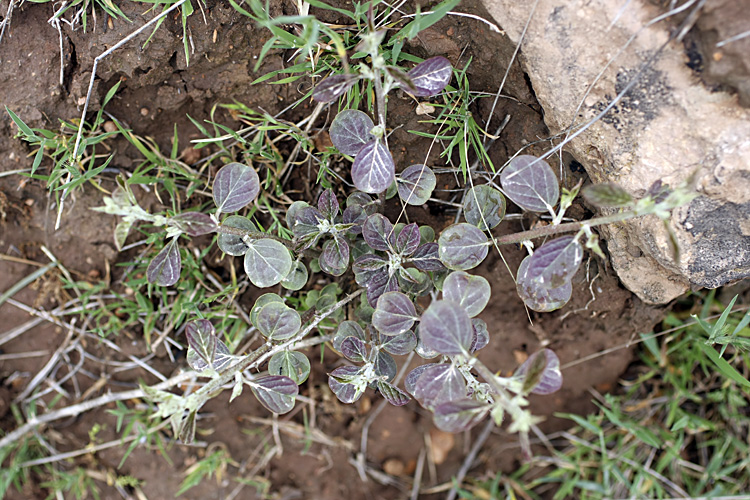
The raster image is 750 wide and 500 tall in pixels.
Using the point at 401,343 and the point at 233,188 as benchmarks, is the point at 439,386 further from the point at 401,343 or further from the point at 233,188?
the point at 233,188

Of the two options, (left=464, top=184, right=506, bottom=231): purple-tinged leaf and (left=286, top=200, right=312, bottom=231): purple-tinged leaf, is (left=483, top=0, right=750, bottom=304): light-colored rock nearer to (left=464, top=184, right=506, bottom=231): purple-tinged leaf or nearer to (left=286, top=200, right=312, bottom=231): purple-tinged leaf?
(left=464, top=184, right=506, bottom=231): purple-tinged leaf

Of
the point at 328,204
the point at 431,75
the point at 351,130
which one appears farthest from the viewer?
the point at 328,204

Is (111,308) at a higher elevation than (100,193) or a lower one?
lower

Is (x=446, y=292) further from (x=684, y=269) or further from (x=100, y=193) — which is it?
(x=100, y=193)

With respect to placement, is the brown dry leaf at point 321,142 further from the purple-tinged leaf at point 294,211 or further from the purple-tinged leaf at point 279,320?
the purple-tinged leaf at point 279,320

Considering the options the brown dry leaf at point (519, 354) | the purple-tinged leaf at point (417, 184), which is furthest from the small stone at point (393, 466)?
the purple-tinged leaf at point (417, 184)

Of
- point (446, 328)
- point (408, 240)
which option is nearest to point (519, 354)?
point (408, 240)

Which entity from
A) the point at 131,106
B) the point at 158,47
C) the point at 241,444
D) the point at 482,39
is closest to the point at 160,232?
the point at 131,106
